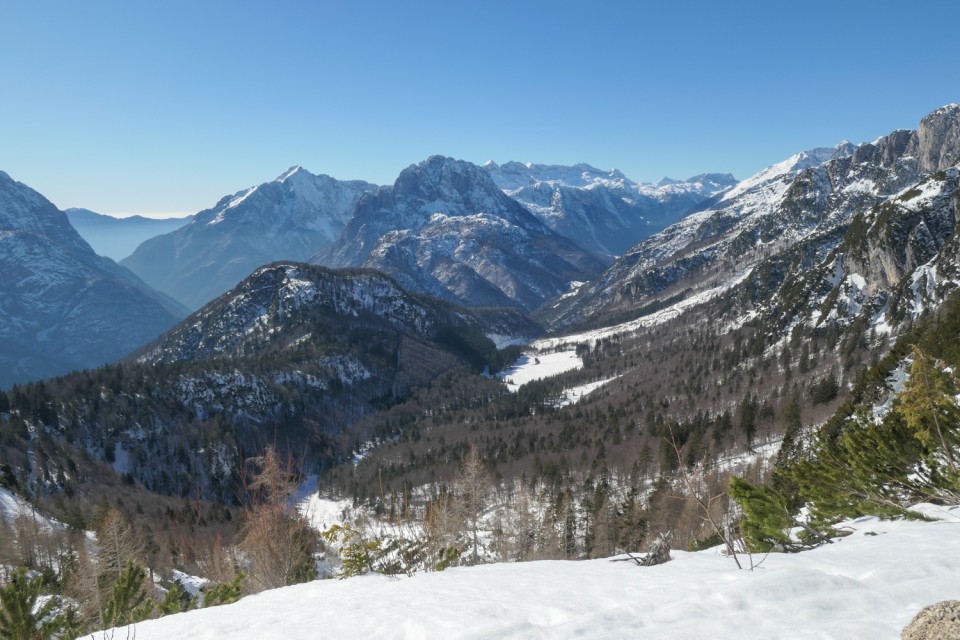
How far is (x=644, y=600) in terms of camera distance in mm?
10172

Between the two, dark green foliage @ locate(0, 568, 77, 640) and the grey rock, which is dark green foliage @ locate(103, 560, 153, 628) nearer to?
dark green foliage @ locate(0, 568, 77, 640)

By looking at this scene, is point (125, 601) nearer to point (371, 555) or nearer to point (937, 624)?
point (371, 555)

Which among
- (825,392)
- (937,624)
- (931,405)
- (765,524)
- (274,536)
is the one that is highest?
(931,405)

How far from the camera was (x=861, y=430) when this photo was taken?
710 inches

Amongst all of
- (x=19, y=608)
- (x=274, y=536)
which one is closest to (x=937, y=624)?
(x=19, y=608)

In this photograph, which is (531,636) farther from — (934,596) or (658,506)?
(658,506)

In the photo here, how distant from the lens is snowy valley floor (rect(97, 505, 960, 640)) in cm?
863

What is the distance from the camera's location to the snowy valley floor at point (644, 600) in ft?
28.3

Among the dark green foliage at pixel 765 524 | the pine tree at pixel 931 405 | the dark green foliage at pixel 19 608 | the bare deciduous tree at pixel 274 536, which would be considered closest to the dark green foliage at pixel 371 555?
the bare deciduous tree at pixel 274 536

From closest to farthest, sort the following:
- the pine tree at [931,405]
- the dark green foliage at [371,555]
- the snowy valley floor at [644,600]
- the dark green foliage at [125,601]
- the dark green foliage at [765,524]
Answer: the snowy valley floor at [644,600] < the dark green foliage at [765,524] < the dark green foliage at [125,601] < the pine tree at [931,405] < the dark green foliage at [371,555]

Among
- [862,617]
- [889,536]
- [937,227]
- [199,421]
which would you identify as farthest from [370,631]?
[937,227]

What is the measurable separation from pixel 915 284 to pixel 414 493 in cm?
18658

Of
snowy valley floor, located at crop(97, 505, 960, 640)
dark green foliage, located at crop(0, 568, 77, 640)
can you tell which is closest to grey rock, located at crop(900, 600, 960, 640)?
snowy valley floor, located at crop(97, 505, 960, 640)

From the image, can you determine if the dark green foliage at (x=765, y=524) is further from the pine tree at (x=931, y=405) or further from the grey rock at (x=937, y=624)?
the grey rock at (x=937, y=624)
